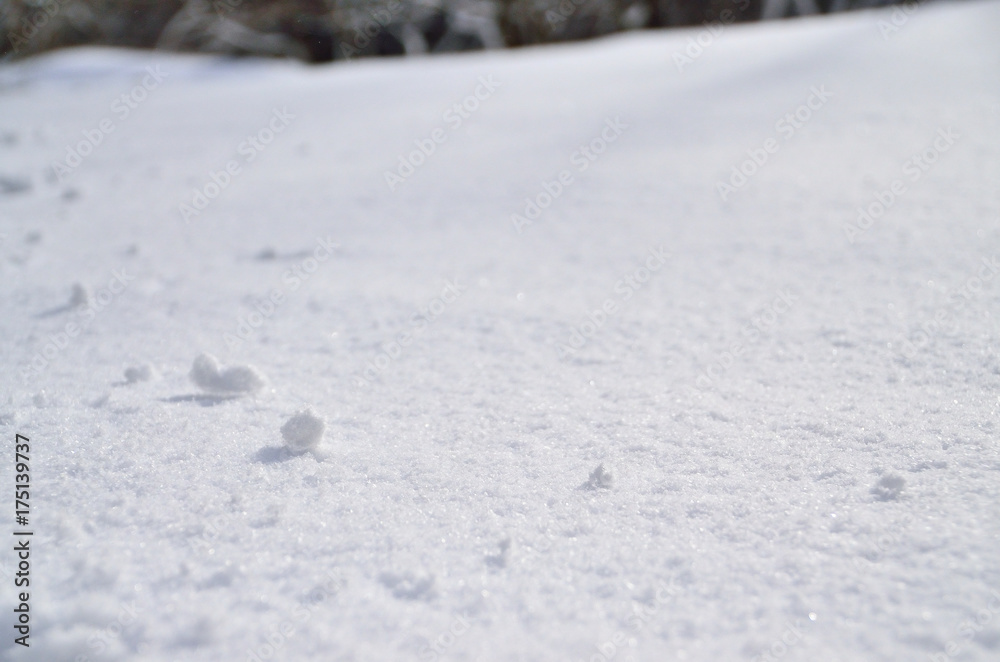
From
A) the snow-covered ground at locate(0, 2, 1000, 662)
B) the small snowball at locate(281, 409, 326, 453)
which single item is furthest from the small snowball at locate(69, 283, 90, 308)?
the small snowball at locate(281, 409, 326, 453)

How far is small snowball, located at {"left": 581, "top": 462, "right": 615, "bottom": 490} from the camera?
1.06 m

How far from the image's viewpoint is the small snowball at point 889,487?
3.24 ft

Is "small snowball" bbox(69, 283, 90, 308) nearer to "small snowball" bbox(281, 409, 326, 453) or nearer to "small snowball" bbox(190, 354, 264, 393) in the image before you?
"small snowball" bbox(190, 354, 264, 393)

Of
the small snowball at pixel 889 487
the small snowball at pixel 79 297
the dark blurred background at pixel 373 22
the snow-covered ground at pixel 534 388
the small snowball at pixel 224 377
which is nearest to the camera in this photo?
the snow-covered ground at pixel 534 388

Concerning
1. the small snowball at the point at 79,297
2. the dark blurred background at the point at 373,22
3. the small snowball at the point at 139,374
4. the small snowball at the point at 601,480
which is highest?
the small snowball at the point at 601,480

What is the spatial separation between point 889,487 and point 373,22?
665cm

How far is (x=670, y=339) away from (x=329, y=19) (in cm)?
686

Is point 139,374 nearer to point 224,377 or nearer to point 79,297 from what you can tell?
point 224,377

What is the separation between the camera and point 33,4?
24.9ft

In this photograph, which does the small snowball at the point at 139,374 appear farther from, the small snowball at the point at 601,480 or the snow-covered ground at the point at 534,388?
the small snowball at the point at 601,480

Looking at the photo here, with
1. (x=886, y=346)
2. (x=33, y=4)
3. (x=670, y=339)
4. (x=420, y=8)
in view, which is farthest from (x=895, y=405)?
(x=33, y=4)

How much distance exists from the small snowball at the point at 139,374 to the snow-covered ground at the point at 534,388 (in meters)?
0.02

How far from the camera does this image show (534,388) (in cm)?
136

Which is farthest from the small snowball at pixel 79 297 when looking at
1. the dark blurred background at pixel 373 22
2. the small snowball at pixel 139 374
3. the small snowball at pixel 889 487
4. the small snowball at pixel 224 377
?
the dark blurred background at pixel 373 22
